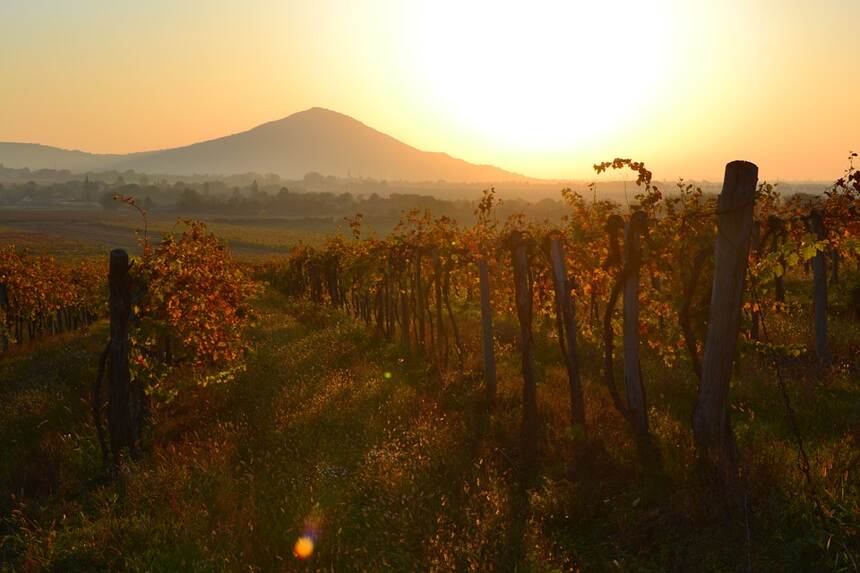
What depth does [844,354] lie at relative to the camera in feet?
36.0

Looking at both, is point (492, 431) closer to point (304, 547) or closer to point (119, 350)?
point (304, 547)

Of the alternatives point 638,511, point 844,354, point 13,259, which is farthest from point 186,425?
point 13,259

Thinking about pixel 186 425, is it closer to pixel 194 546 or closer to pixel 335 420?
pixel 335 420

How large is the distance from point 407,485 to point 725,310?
3.60 m

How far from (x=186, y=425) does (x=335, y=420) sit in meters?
2.67

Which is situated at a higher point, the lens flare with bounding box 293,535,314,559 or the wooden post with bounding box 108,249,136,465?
the wooden post with bounding box 108,249,136,465

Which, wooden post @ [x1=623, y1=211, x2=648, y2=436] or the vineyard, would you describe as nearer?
the vineyard

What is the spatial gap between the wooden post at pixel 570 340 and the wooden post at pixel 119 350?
570 centimetres

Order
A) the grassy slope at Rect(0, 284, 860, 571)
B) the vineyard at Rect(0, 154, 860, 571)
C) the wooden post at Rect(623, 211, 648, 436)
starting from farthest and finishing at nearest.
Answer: the wooden post at Rect(623, 211, 648, 436)
the vineyard at Rect(0, 154, 860, 571)
the grassy slope at Rect(0, 284, 860, 571)

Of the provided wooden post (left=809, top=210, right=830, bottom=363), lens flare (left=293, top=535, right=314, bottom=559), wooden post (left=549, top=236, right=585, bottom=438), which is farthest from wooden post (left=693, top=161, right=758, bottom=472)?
wooden post (left=809, top=210, right=830, bottom=363)

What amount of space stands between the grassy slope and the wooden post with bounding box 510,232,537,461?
204mm

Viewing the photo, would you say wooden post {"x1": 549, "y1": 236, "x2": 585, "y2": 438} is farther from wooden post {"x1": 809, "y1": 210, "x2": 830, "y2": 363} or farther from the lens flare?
wooden post {"x1": 809, "y1": 210, "x2": 830, "y2": 363}

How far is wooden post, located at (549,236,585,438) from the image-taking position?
7.34 metres

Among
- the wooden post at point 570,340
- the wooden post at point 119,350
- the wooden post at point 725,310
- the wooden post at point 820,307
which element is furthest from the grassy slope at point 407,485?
the wooden post at point 820,307
